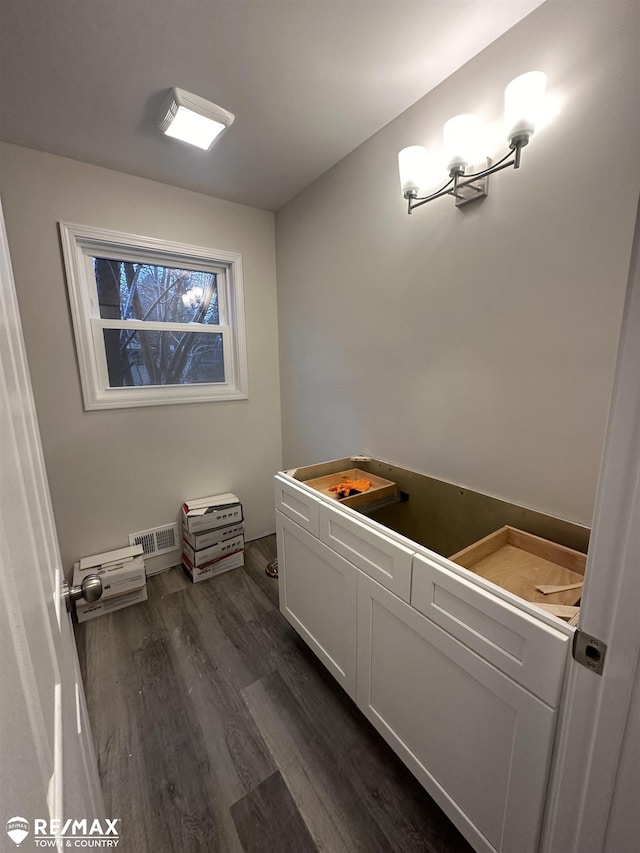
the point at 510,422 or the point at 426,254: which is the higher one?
the point at 426,254

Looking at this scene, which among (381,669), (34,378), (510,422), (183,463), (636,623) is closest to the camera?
(636,623)

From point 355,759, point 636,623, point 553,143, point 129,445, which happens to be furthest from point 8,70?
point 355,759

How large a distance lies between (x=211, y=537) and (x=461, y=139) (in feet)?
7.94

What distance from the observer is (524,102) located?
1.00 m

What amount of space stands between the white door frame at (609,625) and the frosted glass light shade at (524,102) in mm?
847

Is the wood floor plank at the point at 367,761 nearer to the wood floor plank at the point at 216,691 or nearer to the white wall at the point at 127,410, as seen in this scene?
the wood floor plank at the point at 216,691

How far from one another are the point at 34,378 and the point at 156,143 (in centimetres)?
138

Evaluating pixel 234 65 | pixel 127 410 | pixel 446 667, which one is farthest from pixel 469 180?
pixel 127 410

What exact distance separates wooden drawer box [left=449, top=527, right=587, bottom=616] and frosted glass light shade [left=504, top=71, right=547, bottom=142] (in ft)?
4.22

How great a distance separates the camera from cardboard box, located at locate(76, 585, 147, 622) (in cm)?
195

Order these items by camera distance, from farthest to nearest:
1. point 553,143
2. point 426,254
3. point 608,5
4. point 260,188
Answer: point 260,188, point 426,254, point 553,143, point 608,5

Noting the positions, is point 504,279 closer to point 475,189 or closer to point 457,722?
point 475,189

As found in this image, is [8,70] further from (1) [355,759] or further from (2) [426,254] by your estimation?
(1) [355,759]

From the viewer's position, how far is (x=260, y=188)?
7.01 ft
